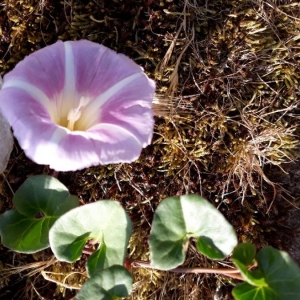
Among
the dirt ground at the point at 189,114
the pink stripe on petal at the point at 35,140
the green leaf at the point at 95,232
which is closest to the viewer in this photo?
the pink stripe on petal at the point at 35,140

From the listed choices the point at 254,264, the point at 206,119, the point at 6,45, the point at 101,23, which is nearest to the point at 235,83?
the point at 206,119

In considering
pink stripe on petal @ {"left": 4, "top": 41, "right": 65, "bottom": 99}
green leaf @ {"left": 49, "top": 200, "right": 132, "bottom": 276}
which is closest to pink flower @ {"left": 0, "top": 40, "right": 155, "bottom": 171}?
pink stripe on petal @ {"left": 4, "top": 41, "right": 65, "bottom": 99}

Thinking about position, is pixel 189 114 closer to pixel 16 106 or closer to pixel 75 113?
pixel 75 113

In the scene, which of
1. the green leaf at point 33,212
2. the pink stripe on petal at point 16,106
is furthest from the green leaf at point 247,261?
the pink stripe on petal at point 16,106

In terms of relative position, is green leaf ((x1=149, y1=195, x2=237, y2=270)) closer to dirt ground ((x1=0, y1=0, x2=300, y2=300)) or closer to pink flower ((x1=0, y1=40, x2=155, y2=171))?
pink flower ((x1=0, y1=40, x2=155, y2=171))

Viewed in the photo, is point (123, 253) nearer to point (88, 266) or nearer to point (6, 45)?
point (88, 266)

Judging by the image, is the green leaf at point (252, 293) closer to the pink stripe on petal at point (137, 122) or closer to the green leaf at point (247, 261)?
the green leaf at point (247, 261)

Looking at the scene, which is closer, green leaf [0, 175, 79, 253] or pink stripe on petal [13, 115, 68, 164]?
pink stripe on petal [13, 115, 68, 164]
